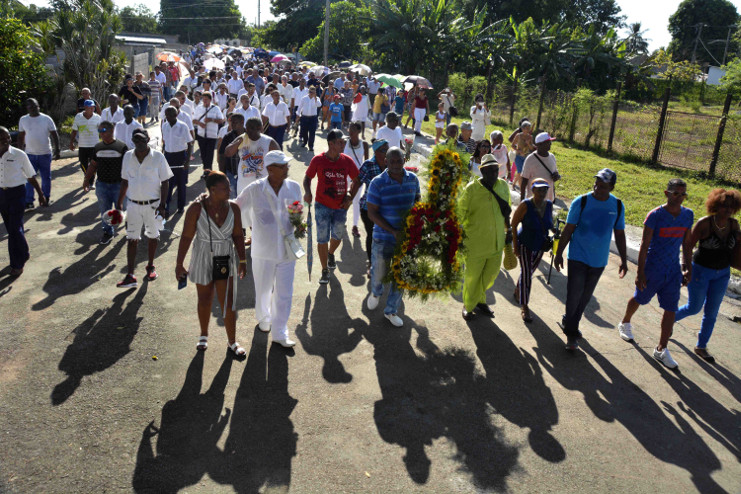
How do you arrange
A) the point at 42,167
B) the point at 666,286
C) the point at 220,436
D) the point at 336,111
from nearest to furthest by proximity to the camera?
1. the point at 220,436
2. the point at 666,286
3. the point at 42,167
4. the point at 336,111

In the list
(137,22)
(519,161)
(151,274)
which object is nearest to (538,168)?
(519,161)

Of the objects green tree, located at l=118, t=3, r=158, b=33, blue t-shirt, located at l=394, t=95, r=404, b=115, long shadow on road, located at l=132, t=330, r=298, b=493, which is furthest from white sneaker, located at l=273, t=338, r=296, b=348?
green tree, located at l=118, t=3, r=158, b=33

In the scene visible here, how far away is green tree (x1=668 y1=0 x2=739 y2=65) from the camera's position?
69625 millimetres

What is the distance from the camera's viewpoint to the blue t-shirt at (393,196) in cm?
591

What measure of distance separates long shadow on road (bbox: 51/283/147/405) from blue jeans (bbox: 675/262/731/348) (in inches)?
227

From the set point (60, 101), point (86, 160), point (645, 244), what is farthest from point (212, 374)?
point (60, 101)

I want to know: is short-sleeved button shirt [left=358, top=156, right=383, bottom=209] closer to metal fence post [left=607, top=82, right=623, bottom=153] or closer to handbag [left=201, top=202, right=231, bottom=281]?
handbag [left=201, top=202, right=231, bottom=281]

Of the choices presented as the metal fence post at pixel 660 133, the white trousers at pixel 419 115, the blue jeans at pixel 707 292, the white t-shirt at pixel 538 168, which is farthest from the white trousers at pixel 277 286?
the white trousers at pixel 419 115

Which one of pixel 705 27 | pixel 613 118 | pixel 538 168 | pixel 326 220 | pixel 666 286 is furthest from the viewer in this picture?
pixel 705 27

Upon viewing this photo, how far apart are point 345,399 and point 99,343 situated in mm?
2549

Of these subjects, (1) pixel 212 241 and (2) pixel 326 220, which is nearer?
(1) pixel 212 241

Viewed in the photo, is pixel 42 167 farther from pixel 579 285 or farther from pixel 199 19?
pixel 199 19

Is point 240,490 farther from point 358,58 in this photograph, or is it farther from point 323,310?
point 358,58

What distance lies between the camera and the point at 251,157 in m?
7.77
